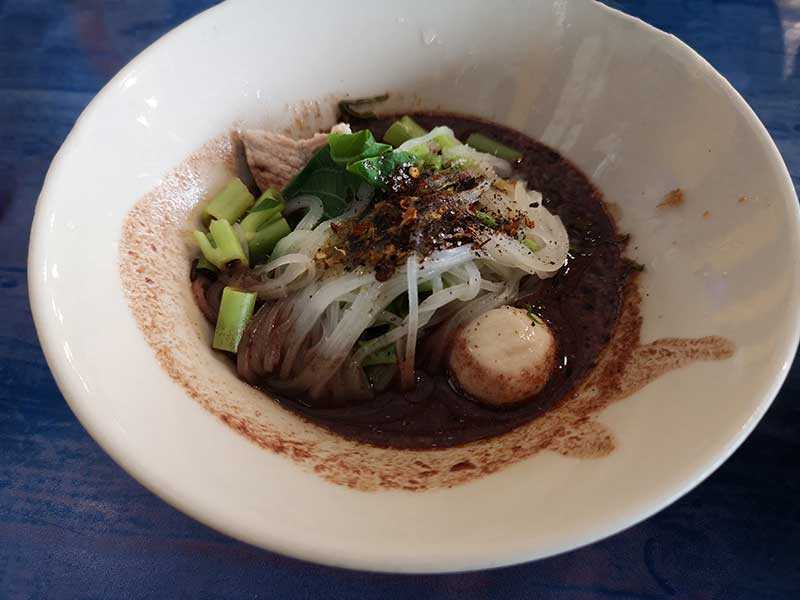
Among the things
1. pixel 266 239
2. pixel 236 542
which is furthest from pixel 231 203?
pixel 236 542

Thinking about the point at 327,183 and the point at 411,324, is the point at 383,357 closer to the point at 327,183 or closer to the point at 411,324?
the point at 411,324

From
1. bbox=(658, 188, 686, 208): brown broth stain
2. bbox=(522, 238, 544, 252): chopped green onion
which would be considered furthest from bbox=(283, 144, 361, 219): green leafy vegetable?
bbox=(658, 188, 686, 208): brown broth stain

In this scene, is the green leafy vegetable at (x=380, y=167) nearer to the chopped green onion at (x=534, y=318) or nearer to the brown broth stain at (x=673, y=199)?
the chopped green onion at (x=534, y=318)

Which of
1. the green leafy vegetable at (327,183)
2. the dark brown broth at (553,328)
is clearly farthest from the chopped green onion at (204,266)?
the dark brown broth at (553,328)

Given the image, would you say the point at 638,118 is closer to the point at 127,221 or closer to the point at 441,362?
the point at 441,362

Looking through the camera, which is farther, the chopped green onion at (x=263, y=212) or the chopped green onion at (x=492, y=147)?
the chopped green onion at (x=492, y=147)

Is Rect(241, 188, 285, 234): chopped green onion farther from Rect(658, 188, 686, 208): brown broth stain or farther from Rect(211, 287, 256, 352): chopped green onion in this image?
Rect(658, 188, 686, 208): brown broth stain
